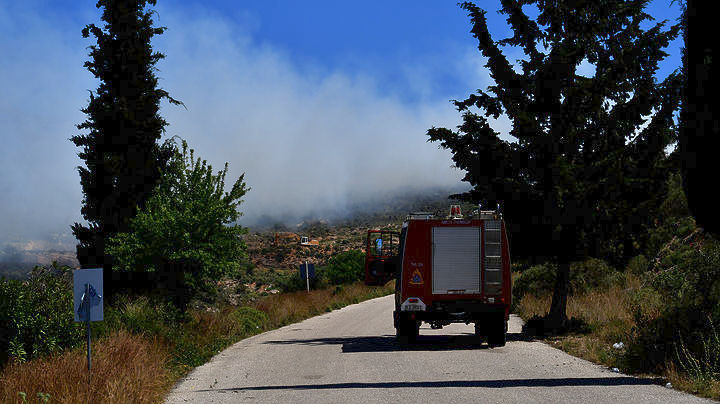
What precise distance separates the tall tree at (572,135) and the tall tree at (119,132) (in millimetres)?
14077

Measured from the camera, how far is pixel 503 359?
14680mm

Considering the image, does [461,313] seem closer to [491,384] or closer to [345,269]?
[491,384]

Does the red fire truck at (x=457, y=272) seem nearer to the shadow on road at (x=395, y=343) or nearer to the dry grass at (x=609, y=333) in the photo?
the shadow on road at (x=395, y=343)

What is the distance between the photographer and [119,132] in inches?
1129

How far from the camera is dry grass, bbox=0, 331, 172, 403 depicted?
9.39 m

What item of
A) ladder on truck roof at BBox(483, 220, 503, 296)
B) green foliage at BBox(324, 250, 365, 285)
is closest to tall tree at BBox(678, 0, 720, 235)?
ladder on truck roof at BBox(483, 220, 503, 296)

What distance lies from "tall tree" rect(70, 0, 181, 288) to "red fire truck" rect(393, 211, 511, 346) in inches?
570

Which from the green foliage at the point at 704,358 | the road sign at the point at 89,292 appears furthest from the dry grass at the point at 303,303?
the green foliage at the point at 704,358

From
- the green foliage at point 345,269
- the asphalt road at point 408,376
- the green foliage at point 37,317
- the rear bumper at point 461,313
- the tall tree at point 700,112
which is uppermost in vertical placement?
the tall tree at point 700,112

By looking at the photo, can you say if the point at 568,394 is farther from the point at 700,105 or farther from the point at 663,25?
the point at 663,25

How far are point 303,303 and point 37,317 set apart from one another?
25.2 m

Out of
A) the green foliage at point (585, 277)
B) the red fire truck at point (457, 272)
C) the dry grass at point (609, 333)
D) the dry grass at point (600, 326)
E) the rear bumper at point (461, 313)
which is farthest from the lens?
the green foliage at point (585, 277)

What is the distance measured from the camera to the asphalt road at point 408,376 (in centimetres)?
1008

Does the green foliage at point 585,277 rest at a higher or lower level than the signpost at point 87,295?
lower
